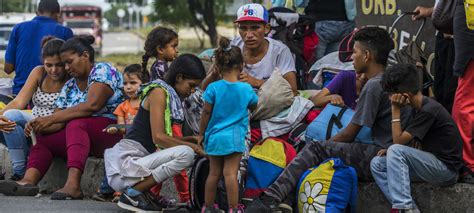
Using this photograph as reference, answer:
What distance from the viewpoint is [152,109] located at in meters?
7.20

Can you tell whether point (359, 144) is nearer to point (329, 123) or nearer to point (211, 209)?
point (329, 123)

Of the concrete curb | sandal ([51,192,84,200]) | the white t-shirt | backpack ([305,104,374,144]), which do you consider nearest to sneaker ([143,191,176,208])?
sandal ([51,192,84,200])

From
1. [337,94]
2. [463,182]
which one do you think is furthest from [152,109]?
[463,182]

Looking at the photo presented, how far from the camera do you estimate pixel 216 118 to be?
6.86 m

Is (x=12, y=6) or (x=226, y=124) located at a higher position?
(x=226, y=124)

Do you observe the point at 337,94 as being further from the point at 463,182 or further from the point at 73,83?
the point at 73,83

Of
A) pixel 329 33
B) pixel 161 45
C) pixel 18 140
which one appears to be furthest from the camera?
pixel 329 33

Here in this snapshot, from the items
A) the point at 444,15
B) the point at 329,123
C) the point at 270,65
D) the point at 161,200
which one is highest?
the point at 444,15

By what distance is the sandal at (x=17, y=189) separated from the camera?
319 inches

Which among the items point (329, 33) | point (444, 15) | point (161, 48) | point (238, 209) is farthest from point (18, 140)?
point (444, 15)

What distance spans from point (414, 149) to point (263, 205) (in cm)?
105

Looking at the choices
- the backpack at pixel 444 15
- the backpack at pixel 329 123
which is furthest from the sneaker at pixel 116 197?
the backpack at pixel 444 15

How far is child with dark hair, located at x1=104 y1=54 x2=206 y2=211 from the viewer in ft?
23.3

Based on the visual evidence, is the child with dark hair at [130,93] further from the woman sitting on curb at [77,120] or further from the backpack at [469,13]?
the backpack at [469,13]
